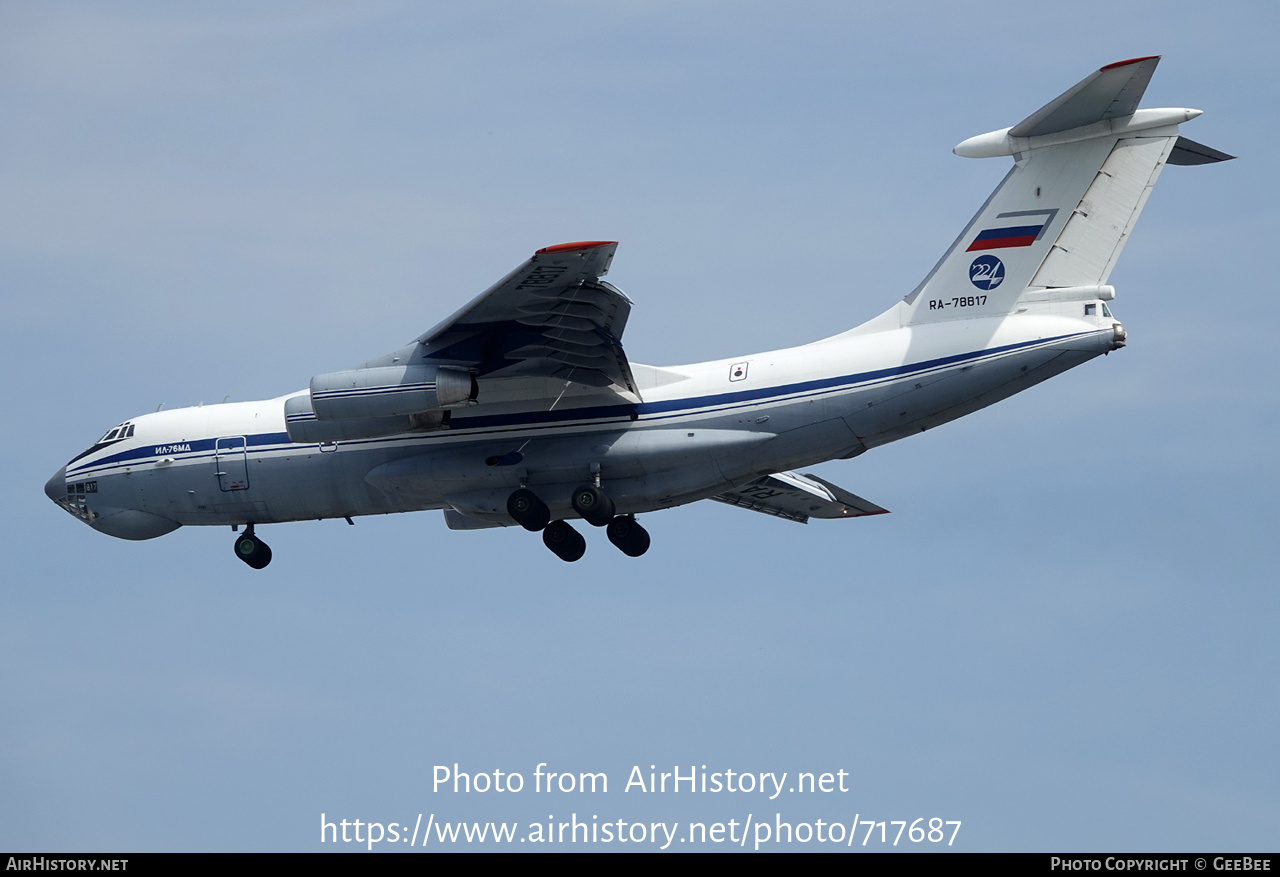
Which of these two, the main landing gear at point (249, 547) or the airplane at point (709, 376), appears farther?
the main landing gear at point (249, 547)

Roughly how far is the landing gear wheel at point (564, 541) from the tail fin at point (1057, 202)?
14.7 feet

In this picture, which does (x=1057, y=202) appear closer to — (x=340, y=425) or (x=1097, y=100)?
(x=1097, y=100)

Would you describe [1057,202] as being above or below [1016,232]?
above

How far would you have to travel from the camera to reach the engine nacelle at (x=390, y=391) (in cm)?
1745

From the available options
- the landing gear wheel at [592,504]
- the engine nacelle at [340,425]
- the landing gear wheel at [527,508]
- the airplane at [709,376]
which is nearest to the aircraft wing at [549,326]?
the airplane at [709,376]

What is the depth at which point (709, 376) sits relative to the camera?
18281 mm

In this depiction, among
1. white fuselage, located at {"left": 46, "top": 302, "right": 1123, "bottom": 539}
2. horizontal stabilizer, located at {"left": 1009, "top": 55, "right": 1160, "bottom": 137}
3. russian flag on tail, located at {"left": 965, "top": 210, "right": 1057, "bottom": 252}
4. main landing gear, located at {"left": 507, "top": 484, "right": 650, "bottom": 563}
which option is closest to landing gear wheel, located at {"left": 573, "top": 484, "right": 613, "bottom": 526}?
main landing gear, located at {"left": 507, "top": 484, "right": 650, "bottom": 563}

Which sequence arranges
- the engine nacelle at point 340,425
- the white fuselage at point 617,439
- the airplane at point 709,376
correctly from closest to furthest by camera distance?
the airplane at point 709,376 < the white fuselage at point 617,439 < the engine nacelle at point 340,425

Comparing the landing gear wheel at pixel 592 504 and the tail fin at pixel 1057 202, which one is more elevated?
the tail fin at pixel 1057 202

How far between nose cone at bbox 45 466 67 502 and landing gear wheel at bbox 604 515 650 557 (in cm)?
657

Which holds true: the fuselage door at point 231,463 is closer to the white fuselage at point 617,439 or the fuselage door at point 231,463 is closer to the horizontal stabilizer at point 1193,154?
the white fuselage at point 617,439

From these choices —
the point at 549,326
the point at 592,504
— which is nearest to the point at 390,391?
the point at 549,326

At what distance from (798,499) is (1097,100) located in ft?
23.0
